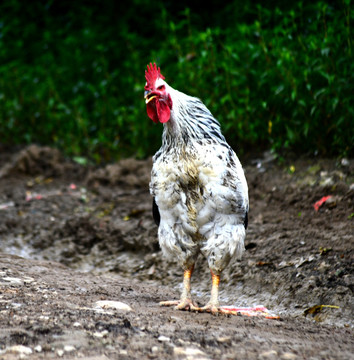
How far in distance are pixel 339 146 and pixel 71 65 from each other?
6.36 m

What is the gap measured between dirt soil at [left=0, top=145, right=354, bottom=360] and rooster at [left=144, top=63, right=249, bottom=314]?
17.8 inches

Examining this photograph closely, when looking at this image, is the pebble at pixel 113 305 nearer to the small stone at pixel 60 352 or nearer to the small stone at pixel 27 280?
the small stone at pixel 27 280

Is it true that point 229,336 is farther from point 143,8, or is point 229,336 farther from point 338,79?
point 143,8

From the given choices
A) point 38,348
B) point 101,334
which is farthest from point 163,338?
point 38,348

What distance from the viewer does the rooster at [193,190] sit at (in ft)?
12.5

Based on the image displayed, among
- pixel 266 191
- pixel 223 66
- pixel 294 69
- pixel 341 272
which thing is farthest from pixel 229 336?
pixel 223 66

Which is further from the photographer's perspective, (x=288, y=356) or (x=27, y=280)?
(x=27, y=280)

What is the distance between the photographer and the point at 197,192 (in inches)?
150

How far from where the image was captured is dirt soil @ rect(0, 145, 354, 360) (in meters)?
2.90

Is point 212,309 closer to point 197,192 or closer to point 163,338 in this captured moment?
point 197,192

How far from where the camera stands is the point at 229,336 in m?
3.09

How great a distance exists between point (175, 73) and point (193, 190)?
440 centimetres

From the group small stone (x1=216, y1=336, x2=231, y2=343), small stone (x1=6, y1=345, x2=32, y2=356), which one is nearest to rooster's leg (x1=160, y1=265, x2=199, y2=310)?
small stone (x1=216, y1=336, x2=231, y2=343)

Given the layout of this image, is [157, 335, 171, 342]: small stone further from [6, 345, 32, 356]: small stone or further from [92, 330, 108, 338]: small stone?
[6, 345, 32, 356]: small stone
